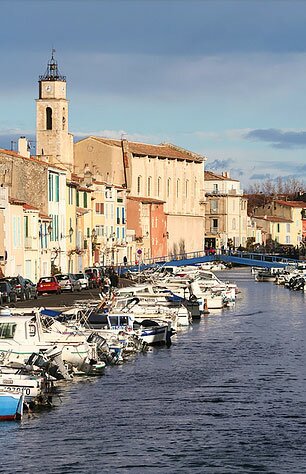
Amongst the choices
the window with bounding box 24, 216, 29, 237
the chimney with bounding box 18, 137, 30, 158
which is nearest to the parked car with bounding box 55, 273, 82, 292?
the window with bounding box 24, 216, 29, 237

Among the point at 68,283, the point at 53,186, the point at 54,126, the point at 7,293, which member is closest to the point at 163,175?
the point at 54,126

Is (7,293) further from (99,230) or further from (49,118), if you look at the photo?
(49,118)

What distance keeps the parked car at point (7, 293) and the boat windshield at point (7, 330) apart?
23945 mm

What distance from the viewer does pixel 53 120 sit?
12800 cm

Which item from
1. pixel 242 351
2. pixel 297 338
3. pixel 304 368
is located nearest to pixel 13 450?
pixel 304 368

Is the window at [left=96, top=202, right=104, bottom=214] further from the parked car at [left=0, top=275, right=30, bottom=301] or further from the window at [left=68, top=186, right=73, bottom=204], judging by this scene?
the parked car at [left=0, top=275, right=30, bottom=301]

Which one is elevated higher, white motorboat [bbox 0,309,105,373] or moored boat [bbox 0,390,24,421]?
white motorboat [bbox 0,309,105,373]

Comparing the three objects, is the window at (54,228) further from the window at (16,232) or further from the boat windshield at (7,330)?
the boat windshield at (7,330)

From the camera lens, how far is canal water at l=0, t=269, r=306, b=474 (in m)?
31.4

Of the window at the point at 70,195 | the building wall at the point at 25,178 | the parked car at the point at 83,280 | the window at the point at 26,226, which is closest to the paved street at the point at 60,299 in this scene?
the parked car at the point at 83,280

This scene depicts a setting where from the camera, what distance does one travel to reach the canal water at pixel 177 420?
31.4 metres

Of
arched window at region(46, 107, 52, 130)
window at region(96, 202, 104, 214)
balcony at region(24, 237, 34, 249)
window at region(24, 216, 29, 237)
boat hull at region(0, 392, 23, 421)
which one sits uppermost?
arched window at region(46, 107, 52, 130)

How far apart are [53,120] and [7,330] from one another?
285ft

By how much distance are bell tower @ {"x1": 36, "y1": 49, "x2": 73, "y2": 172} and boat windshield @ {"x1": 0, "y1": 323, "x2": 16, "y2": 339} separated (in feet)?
271
